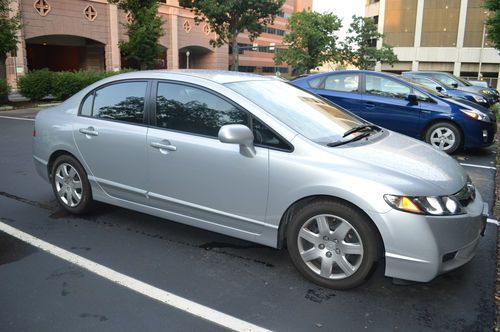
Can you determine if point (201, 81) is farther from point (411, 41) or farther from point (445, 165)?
point (411, 41)

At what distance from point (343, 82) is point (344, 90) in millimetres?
174

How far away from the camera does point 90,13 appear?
37.1 metres

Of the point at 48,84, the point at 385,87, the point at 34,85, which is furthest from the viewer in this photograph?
the point at 48,84

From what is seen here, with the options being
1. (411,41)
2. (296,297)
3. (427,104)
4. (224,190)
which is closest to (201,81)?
(224,190)

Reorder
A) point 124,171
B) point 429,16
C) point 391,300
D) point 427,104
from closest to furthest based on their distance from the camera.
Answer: point 391,300 < point 124,171 < point 427,104 < point 429,16

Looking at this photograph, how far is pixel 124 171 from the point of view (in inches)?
171

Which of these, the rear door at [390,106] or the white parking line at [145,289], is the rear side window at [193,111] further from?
the rear door at [390,106]

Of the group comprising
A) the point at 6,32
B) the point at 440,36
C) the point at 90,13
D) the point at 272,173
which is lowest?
the point at 272,173

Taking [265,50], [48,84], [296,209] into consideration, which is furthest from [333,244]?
[265,50]

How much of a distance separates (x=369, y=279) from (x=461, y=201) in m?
0.88

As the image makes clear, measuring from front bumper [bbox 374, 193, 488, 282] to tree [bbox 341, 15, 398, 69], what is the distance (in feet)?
154

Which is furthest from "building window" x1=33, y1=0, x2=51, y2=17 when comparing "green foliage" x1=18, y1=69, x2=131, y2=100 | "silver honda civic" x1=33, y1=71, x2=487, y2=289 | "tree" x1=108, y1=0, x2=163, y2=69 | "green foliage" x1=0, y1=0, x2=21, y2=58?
"silver honda civic" x1=33, y1=71, x2=487, y2=289

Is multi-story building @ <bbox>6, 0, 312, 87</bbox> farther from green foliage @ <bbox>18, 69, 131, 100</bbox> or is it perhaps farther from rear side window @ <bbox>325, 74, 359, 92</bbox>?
rear side window @ <bbox>325, 74, 359, 92</bbox>

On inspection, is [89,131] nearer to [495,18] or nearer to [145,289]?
[145,289]
